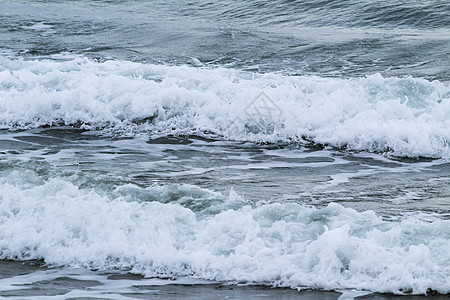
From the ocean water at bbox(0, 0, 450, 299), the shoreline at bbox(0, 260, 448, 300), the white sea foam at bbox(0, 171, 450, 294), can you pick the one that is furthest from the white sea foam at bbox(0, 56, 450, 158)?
the shoreline at bbox(0, 260, 448, 300)

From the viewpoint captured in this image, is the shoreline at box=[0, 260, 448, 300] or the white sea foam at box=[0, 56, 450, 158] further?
the white sea foam at box=[0, 56, 450, 158]

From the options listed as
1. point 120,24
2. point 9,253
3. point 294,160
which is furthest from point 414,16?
point 9,253

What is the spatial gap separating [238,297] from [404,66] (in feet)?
27.2

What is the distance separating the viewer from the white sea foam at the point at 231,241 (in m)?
4.49

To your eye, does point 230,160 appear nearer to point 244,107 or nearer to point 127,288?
point 244,107

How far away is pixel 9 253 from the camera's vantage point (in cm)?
517

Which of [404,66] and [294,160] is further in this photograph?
[404,66]

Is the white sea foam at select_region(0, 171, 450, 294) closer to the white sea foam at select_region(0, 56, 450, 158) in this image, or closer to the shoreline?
the shoreline

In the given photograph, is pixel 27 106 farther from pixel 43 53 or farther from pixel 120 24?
pixel 120 24

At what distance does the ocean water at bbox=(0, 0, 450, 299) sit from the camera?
4.62 m

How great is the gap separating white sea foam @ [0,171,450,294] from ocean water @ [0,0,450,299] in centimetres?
1

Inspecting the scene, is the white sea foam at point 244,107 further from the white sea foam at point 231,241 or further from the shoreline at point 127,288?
the shoreline at point 127,288

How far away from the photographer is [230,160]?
753 centimetres

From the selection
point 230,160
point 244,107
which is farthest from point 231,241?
point 244,107
